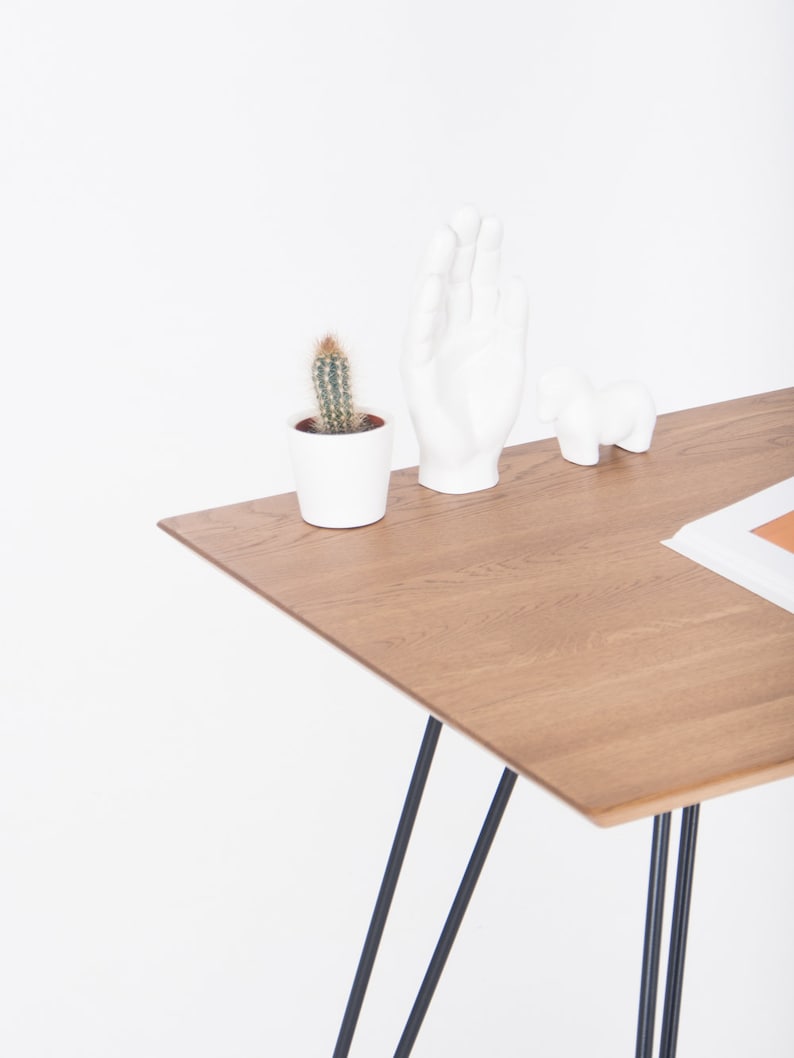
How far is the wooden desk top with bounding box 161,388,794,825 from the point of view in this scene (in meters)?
0.98

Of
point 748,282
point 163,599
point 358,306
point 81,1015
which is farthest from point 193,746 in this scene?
point 748,282

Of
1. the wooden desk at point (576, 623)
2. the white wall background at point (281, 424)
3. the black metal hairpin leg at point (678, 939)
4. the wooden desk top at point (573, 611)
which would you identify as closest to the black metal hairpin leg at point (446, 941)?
the wooden desk at point (576, 623)

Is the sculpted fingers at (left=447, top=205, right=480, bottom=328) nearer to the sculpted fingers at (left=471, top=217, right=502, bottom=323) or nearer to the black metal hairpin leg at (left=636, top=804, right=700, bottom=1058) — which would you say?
the sculpted fingers at (left=471, top=217, right=502, bottom=323)

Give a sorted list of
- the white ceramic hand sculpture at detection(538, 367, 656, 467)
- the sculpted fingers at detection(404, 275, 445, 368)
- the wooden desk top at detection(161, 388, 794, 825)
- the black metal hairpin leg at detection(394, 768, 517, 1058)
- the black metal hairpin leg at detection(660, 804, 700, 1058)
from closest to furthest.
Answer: the wooden desk top at detection(161, 388, 794, 825) < the black metal hairpin leg at detection(660, 804, 700, 1058) < the sculpted fingers at detection(404, 275, 445, 368) < the white ceramic hand sculpture at detection(538, 367, 656, 467) < the black metal hairpin leg at detection(394, 768, 517, 1058)

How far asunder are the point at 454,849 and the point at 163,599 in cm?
80

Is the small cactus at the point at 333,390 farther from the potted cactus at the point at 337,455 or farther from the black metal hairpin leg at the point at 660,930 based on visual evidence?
the black metal hairpin leg at the point at 660,930

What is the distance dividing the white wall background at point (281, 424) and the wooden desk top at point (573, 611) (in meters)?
0.79

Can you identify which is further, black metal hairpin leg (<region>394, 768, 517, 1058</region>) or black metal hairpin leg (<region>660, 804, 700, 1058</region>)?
black metal hairpin leg (<region>394, 768, 517, 1058</region>)

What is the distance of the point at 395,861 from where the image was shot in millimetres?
1687

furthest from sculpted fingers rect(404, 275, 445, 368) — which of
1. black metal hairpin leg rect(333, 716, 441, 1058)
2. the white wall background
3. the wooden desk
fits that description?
the white wall background

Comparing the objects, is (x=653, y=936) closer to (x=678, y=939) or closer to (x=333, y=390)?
(x=678, y=939)

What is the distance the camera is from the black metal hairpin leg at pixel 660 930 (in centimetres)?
116

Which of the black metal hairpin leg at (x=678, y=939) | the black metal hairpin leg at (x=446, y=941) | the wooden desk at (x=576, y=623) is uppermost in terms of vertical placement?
the wooden desk at (x=576, y=623)

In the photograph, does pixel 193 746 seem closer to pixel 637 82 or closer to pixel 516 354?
pixel 516 354
